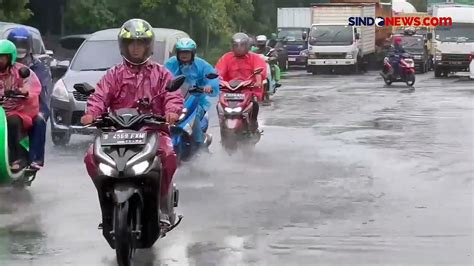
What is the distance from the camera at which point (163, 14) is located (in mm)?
38188

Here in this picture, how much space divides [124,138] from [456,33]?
1412 inches

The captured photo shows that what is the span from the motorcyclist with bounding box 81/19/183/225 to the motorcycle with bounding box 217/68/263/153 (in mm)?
6851

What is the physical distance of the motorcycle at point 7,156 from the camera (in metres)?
11.0

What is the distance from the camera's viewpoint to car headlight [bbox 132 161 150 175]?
7.38 meters

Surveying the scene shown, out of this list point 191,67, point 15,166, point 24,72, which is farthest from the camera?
point 191,67

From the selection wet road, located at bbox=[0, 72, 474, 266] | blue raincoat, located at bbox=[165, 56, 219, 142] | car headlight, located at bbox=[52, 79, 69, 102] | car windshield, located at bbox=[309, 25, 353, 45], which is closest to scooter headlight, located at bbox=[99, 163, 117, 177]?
wet road, located at bbox=[0, 72, 474, 266]

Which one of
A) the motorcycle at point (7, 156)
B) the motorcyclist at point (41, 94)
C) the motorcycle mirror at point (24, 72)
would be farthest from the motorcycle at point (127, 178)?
the motorcyclist at point (41, 94)

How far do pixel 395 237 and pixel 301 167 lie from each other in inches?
184

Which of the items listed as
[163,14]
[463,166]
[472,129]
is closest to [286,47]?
[163,14]

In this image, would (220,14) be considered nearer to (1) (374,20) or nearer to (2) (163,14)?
(2) (163,14)

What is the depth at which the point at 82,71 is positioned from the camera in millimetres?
16797

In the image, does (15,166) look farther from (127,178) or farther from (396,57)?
(396,57)

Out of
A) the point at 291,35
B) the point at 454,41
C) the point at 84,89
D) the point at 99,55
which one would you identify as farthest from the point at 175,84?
the point at 291,35

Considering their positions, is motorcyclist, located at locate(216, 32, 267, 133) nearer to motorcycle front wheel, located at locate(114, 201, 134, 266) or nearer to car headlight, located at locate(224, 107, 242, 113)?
car headlight, located at locate(224, 107, 242, 113)
